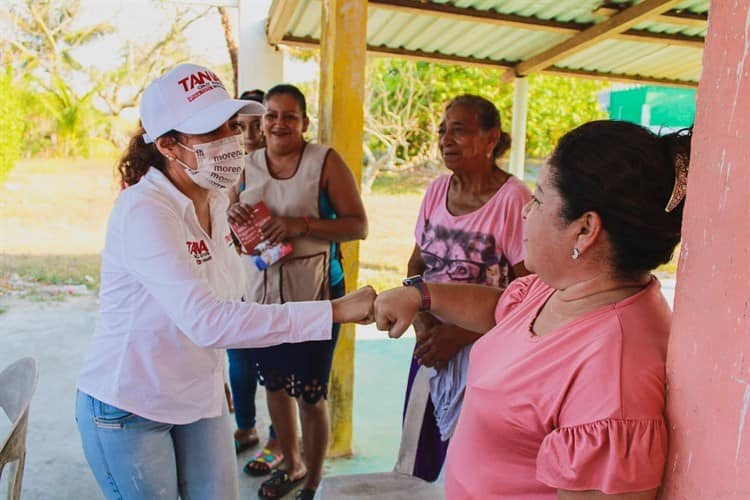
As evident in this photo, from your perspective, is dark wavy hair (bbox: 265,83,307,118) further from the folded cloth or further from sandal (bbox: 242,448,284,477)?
sandal (bbox: 242,448,284,477)

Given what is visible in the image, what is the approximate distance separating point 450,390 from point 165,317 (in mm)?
1245

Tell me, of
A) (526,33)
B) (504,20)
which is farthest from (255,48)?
(526,33)

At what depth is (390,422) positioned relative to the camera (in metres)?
4.53

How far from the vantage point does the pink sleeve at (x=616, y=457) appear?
1116 millimetres

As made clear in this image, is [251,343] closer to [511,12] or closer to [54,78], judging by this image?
[511,12]

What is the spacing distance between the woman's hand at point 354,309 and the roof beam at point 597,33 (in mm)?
3880

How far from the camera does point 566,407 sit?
48.4 inches

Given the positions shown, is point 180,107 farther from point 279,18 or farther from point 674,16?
point 674,16

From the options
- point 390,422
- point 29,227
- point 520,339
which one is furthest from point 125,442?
point 29,227

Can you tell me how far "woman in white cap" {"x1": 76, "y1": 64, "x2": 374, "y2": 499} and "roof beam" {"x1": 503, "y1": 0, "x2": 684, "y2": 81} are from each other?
3.91 m

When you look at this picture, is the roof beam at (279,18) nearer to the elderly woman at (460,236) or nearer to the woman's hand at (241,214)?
the woman's hand at (241,214)

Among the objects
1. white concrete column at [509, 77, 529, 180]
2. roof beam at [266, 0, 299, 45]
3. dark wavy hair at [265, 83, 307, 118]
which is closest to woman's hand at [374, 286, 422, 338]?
dark wavy hair at [265, 83, 307, 118]

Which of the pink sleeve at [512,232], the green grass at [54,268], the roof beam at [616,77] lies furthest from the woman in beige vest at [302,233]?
the green grass at [54,268]

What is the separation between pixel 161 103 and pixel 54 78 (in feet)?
58.9
